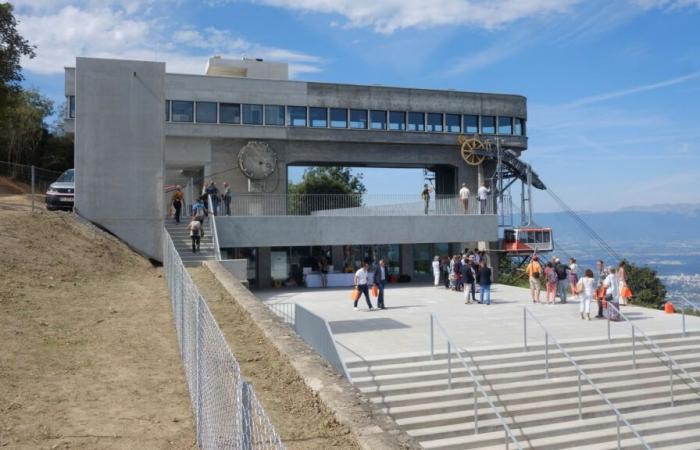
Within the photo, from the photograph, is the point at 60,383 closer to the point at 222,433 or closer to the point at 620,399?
the point at 222,433

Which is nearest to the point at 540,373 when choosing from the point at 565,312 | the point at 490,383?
the point at 490,383

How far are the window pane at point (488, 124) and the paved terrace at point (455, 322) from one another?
1442 cm

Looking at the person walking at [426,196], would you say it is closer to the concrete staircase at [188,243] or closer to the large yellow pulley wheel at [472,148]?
the large yellow pulley wheel at [472,148]

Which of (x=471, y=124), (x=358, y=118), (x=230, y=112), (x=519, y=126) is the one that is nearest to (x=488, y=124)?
(x=471, y=124)

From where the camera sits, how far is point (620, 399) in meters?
12.9

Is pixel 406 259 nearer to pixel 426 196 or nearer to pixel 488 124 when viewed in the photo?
pixel 426 196

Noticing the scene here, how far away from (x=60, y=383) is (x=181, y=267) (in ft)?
7.69

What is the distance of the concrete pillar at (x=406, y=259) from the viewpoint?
33531mm

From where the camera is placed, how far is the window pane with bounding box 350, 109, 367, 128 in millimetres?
34250

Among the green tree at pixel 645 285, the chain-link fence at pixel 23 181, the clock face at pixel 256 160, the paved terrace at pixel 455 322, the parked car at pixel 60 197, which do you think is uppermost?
the clock face at pixel 256 160

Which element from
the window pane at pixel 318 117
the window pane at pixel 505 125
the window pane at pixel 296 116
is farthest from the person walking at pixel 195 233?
the window pane at pixel 505 125

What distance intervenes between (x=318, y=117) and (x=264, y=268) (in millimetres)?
9226

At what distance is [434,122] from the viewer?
117 feet

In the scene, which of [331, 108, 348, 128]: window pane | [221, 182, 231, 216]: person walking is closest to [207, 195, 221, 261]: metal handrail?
[221, 182, 231, 216]: person walking
